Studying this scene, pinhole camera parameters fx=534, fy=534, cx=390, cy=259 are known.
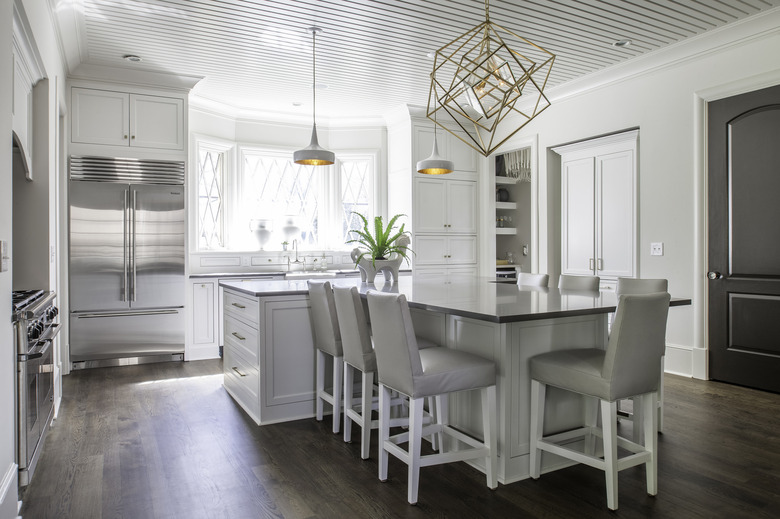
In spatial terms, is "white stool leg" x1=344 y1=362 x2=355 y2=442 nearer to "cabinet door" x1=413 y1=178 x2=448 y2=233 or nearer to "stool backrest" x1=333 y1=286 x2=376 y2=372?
"stool backrest" x1=333 y1=286 x2=376 y2=372

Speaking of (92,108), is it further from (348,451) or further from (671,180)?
(671,180)

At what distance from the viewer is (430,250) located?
636cm

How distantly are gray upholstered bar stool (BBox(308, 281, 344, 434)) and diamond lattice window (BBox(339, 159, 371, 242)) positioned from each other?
142 inches

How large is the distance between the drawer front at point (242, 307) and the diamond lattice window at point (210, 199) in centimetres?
227

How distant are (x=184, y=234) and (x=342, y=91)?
2158mm

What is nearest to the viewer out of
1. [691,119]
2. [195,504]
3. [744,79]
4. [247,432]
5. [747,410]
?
[195,504]

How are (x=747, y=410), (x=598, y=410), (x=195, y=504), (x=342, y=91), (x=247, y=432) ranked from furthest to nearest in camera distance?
(x=342, y=91), (x=747, y=410), (x=247, y=432), (x=598, y=410), (x=195, y=504)

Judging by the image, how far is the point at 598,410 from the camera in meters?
2.65

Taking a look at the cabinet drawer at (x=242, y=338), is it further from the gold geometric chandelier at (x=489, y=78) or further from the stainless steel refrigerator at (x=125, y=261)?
the gold geometric chandelier at (x=489, y=78)

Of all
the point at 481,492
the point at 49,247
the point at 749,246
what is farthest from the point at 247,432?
the point at 749,246

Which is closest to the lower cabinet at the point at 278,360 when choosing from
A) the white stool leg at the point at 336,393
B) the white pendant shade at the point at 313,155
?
the white stool leg at the point at 336,393

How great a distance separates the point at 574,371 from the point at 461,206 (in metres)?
4.48

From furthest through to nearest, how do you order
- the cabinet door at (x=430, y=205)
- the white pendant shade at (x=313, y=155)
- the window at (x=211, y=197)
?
the cabinet door at (x=430, y=205), the window at (x=211, y=197), the white pendant shade at (x=313, y=155)

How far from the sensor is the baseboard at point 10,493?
1.89 metres
